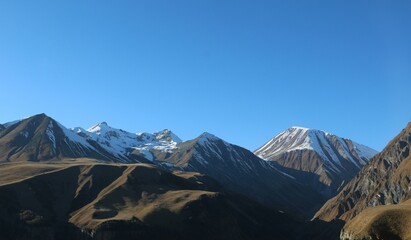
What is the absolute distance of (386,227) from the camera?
495 feet

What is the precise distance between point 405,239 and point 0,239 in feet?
479

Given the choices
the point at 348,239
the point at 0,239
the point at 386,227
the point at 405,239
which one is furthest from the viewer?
the point at 0,239

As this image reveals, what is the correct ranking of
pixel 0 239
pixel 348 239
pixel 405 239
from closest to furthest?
1. pixel 405 239
2. pixel 348 239
3. pixel 0 239

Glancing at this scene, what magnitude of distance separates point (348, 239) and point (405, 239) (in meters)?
25.4

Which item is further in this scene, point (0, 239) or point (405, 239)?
point (0, 239)

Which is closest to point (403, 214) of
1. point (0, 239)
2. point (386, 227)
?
point (386, 227)

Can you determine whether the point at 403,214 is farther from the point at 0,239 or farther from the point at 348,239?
the point at 0,239

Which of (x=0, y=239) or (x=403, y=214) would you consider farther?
(x=0, y=239)

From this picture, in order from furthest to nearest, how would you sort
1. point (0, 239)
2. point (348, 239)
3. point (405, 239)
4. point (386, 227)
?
point (0, 239), point (348, 239), point (386, 227), point (405, 239)

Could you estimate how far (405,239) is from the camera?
140m

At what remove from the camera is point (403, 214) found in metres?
156

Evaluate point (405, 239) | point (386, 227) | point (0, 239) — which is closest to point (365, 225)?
point (386, 227)

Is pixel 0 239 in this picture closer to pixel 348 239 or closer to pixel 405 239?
pixel 348 239

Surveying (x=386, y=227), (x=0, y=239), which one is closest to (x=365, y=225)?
(x=386, y=227)
